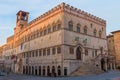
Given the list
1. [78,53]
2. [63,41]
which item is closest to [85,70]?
[78,53]

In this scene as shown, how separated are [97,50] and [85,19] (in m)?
8.50

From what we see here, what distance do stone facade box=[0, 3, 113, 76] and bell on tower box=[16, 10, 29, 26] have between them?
10.1 m

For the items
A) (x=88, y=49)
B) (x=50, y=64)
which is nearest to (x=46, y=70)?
(x=50, y=64)

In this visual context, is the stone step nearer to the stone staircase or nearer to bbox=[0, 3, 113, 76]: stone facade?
the stone staircase

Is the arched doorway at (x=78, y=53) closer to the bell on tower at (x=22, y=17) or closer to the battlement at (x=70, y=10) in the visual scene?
the battlement at (x=70, y=10)

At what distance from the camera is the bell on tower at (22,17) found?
55.8m

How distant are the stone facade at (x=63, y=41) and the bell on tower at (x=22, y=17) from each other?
1012 cm

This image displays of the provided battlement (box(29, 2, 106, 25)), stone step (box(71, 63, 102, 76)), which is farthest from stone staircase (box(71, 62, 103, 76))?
battlement (box(29, 2, 106, 25))

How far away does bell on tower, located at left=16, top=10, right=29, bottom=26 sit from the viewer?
183 ft

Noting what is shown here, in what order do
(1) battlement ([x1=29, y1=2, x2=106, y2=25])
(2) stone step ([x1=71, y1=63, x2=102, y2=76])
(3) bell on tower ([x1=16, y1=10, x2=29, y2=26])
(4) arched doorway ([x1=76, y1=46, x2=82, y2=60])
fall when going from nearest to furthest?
(2) stone step ([x1=71, y1=63, x2=102, y2=76]) → (1) battlement ([x1=29, y1=2, x2=106, y2=25]) → (4) arched doorway ([x1=76, y1=46, x2=82, y2=60]) → (3) bell on tower ([x1=16, y1=10, x2=29, y2=26])

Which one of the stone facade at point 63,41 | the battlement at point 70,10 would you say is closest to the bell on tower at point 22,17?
the stone facade at point 63,41

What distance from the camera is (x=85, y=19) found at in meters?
38.2

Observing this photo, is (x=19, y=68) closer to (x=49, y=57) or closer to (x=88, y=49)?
(x=49, y=57)

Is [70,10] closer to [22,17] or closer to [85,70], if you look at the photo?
[85,70]
